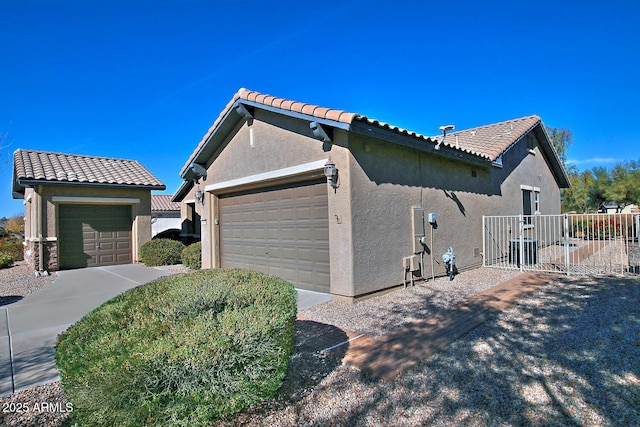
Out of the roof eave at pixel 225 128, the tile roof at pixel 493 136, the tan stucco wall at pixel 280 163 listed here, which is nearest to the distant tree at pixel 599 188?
the tile roof at pixel 493 136

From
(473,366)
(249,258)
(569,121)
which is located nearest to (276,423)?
(473,366)

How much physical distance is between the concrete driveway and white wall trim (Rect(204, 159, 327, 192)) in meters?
2.80

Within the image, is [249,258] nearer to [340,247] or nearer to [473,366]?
[340,247]

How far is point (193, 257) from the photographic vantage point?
40.1ft

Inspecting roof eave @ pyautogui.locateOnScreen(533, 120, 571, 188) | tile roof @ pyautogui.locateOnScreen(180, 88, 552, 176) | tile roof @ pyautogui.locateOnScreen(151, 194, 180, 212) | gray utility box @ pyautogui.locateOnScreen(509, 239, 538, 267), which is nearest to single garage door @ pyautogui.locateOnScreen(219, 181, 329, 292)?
tile roof @ pyautogui.locateOnScreen(180, 88, 552, 176)

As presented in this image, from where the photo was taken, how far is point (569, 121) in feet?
109

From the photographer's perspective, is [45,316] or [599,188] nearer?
[45,316]

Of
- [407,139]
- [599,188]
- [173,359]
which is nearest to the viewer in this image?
[173,359]

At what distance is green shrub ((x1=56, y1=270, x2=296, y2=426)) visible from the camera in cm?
228

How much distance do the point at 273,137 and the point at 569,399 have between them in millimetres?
7225

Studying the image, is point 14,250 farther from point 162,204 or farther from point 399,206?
point 399,206

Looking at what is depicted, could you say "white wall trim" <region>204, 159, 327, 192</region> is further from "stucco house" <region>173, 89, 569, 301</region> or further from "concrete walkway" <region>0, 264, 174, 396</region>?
"concrete walkway" <region>0, 264, 174, 396</region>

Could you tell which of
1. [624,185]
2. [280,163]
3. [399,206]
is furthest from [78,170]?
[624,185]

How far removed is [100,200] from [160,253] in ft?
10.4
